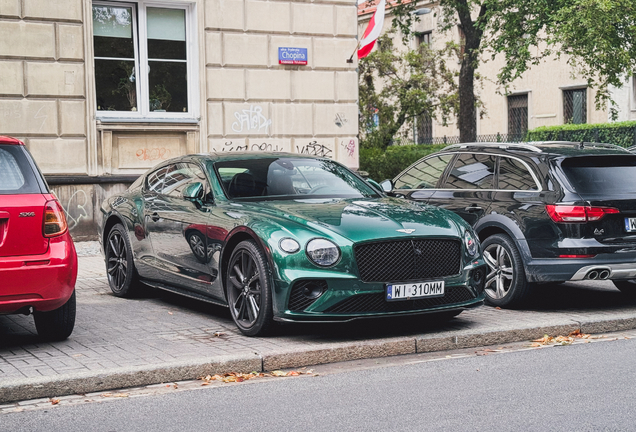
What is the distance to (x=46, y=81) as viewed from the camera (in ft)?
46.8

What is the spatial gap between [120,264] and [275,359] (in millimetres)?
3614

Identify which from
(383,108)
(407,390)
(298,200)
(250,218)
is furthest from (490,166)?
(383,108)

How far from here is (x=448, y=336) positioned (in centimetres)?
693

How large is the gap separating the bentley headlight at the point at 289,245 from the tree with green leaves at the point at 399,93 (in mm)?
20144

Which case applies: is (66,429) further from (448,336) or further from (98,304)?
(98,304)

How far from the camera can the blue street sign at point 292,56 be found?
15945mm

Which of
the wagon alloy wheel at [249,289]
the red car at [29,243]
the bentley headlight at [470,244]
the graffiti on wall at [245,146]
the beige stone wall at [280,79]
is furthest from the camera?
the graffiti on wall at [245,146]

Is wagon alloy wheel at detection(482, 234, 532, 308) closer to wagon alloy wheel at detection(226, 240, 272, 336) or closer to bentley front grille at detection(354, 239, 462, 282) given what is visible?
bentley front grille at detection(354, 239, 462, 282)

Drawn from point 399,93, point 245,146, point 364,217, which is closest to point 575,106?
point 399,93

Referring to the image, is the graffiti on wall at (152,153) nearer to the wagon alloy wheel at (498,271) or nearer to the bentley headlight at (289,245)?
the wagon alloy wheel at (498,271)

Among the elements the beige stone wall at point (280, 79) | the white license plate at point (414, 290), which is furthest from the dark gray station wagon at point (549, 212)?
the beige stone wall at point (280, 79)

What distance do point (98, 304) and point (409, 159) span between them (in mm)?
15892

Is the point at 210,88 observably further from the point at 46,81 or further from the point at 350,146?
the point at 350,146

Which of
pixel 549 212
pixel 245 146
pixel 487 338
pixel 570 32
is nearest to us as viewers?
pixel 487 338
